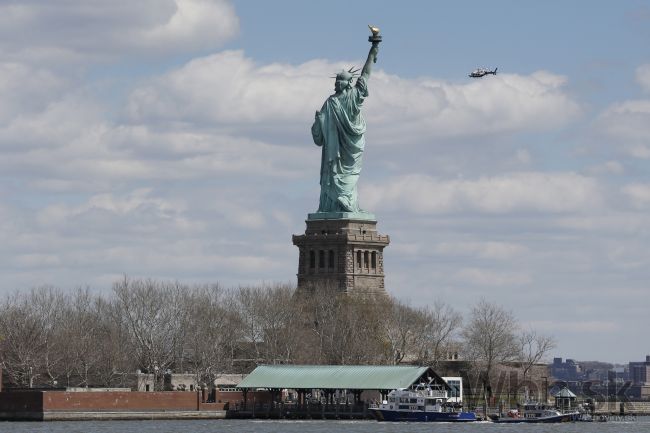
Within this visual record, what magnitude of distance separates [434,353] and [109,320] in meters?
30.6

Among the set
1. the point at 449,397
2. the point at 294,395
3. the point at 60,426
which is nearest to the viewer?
the point at 60,426

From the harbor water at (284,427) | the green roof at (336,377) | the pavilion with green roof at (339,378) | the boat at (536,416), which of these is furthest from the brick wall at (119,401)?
the boat at (536,416)

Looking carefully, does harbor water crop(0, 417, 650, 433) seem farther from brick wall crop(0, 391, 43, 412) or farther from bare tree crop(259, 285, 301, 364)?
bare tree crop(259, 285, 301, 364)

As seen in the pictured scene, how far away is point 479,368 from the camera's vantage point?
19388 cm

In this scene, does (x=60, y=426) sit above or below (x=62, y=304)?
below

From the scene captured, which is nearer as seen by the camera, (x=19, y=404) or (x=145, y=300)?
(x=19, y=404)

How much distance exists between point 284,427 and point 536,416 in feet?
84.1

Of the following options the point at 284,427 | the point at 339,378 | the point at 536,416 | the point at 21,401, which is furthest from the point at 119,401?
the point at 536,416

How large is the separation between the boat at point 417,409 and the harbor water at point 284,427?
1500mm

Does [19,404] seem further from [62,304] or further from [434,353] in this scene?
[434,353]

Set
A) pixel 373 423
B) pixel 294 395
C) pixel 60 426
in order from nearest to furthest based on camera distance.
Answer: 1. pixel 60 426
2. pixel 373 423
3. pixel 294 395

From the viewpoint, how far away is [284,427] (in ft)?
496

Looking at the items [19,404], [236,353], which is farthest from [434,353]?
[19,404]

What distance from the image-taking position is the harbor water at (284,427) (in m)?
144
